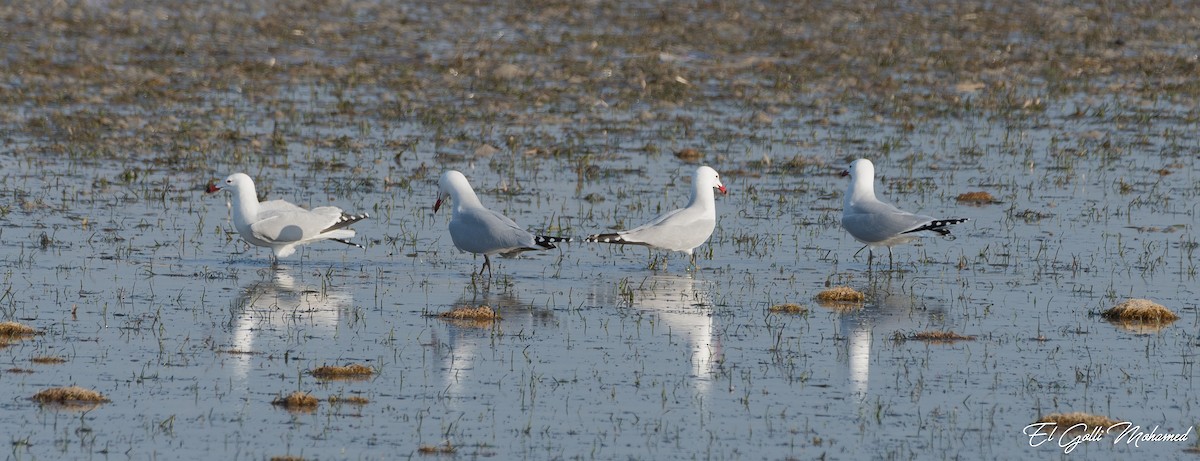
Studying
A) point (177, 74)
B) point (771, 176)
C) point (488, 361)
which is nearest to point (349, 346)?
point (488, 361)

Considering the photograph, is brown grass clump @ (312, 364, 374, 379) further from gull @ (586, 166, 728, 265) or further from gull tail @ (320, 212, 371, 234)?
gull tail @ (320, 212, 371, 234)

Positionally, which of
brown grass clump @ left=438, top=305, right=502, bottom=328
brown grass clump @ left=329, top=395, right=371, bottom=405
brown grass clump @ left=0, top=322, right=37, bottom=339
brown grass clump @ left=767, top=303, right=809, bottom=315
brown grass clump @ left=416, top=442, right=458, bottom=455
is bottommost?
brown grass clump @ left=416, top=442, right=458, bottom=455

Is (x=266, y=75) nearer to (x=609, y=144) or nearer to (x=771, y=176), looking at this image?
(x=609, y=144)

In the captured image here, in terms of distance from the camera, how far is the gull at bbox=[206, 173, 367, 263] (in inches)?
543

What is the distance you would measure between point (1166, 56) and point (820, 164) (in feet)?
37.4

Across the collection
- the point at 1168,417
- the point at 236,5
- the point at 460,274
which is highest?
the point at 236,5

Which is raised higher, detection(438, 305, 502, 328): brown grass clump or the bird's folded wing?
the bird's folded wing

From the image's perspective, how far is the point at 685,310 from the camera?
39.8 ft

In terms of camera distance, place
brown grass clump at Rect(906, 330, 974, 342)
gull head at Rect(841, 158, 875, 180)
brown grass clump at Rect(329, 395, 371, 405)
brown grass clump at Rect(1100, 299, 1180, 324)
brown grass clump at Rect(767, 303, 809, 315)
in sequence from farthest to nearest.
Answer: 1. gull head at Rect(841, 158, 875, 180)
2. brown grass clump at Rect(767, 303, 809, 315)
3. brown grass clump at Rect(1100, 299, 1180, 324)
4. brown grass clump at Rect(906, 330, 974, 342)
5. brown grass clump at Rect(329, 395, 371, 405)

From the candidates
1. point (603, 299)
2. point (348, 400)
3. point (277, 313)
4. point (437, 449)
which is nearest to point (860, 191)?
point (603, 299)

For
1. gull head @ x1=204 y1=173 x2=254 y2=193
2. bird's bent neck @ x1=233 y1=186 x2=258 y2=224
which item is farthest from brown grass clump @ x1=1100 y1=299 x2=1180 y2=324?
gull head @ x1=204 y1=173 x2=254 y2=193

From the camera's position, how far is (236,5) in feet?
115

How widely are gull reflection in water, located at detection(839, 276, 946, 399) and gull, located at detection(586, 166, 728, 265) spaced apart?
1.55 metres

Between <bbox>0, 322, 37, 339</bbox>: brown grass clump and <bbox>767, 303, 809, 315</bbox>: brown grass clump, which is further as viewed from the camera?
<bbox>767, 303, 809, 315</bbox>: brown grass clump
